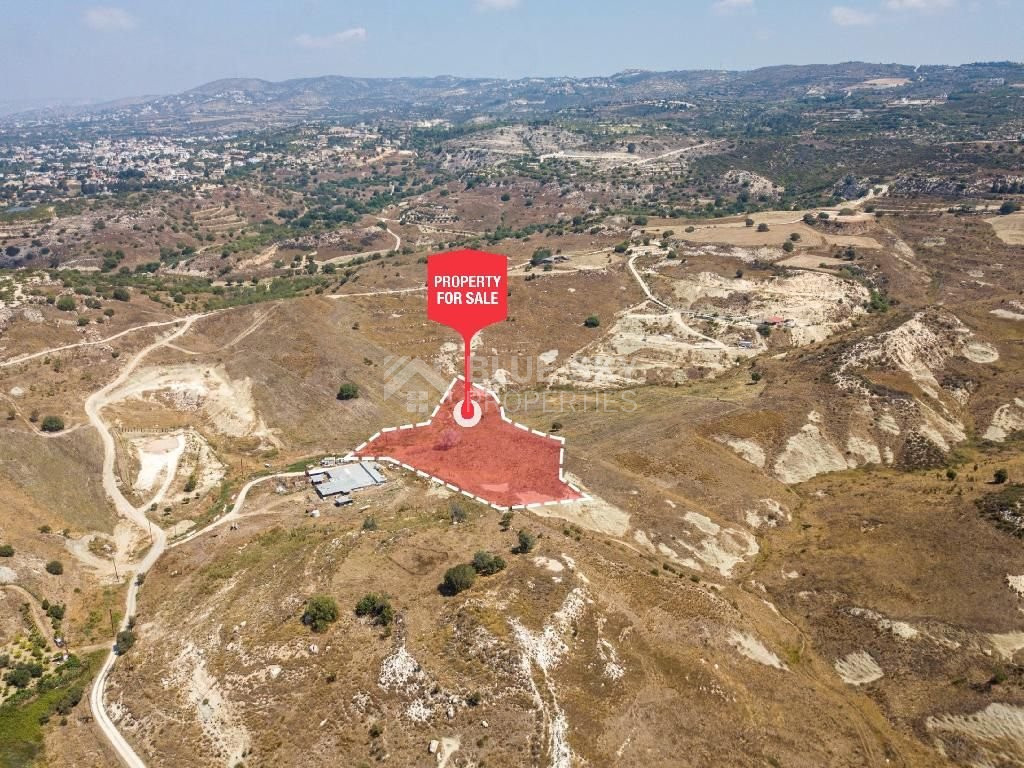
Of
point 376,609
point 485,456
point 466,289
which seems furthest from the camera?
point 485,456

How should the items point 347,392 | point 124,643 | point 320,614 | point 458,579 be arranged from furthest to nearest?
1. point 347,392
2. point 124,643
3. point 458,579
4. point 320,614

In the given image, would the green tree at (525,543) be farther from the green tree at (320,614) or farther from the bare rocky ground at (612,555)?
the green tree at (320,614)

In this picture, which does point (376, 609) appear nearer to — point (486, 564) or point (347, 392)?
point (486, 564)

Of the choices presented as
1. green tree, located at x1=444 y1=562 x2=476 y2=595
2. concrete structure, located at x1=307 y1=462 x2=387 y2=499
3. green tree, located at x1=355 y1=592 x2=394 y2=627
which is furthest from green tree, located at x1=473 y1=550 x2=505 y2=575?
concrete structure, located at x1=307 y1=462 x2=387 y2=499

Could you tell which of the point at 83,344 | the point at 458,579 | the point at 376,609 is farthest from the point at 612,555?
the point at 83,344

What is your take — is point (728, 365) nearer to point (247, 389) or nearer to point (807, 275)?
point (807, 275)

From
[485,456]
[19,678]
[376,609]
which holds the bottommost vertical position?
[19,678]

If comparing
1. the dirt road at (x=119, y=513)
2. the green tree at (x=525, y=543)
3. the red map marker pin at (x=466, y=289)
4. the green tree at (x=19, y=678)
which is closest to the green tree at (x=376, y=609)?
the green tree at (x=525, y=543)

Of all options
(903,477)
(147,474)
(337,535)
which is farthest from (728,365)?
(147,474)
